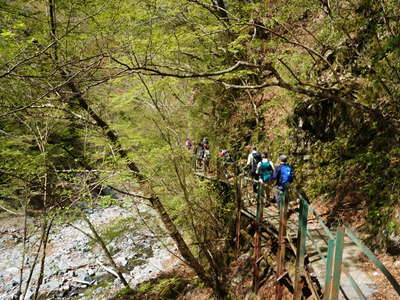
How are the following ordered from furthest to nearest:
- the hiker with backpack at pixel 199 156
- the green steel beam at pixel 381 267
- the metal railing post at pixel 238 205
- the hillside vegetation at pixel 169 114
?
the hiker with backpack at pixel 199 156 < the metal railing post at pixel 238 205 < the hillside vegetation at pixel 169 114 < the green steel beam at pixel 381 267

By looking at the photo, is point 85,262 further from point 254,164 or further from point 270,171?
point 270,171

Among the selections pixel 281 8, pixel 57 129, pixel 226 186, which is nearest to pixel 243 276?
pixel 226 186

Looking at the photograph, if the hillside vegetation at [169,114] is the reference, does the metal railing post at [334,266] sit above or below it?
below

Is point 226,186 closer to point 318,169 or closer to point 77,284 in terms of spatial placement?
point 318,169

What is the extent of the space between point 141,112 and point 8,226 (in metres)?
16.9

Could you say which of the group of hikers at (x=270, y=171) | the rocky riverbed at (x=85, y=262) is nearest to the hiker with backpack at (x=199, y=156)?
the group of hikers at (x=270, y=171)

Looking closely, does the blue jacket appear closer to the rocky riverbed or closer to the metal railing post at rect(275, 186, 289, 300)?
the metal railing post at rect(275, 186, 289, 300)

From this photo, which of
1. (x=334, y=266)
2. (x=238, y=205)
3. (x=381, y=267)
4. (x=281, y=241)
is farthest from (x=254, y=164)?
(x=381, y=267)

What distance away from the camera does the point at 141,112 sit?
946 cm

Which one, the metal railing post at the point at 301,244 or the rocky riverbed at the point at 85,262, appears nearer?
the metal railing post at the point at 301,244

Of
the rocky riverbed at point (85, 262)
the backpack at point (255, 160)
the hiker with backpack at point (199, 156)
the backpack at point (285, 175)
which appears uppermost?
the hiker with backpack at point (199, 156)

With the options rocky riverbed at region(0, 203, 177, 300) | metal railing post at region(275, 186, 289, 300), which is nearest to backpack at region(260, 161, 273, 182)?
metal railing post at region(275, 186, 289, 300)

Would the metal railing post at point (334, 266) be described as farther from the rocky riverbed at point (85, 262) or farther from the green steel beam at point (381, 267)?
the rocky riverbed at point (85, 262)

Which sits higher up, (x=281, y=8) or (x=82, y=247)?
(x=281, y=8)
